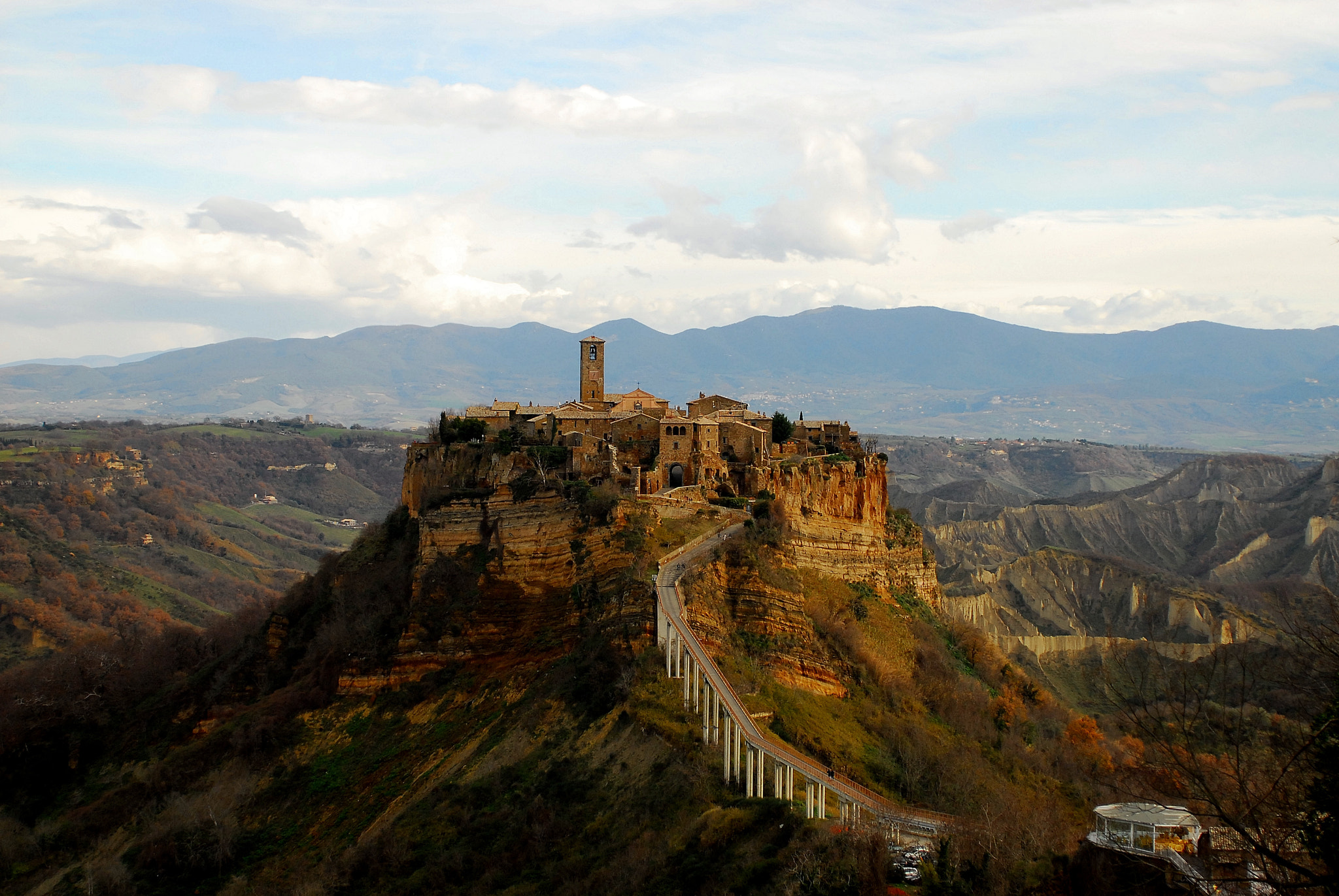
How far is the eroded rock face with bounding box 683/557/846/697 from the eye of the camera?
141 ft

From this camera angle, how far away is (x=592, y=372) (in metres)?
67.2

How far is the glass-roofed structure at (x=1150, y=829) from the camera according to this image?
73.4 feet

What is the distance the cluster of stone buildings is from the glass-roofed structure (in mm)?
30221

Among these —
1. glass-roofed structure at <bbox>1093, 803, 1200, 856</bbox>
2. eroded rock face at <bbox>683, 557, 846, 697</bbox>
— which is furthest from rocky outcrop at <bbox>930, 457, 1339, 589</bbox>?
glass-roofed structure at <bbox>1093, 803, 1200, 856</bbox>

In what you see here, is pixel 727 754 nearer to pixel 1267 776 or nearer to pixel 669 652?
pixel 669 652

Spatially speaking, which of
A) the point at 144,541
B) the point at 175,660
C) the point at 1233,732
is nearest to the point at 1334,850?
the point at 1233,732

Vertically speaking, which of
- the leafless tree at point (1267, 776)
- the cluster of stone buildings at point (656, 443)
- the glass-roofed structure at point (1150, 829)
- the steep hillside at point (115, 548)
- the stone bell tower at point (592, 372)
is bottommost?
the steep hillside at point (115, 548)

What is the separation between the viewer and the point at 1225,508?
161 metres

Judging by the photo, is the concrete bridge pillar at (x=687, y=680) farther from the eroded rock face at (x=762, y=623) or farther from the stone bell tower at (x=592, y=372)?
the stone bell tower at (x=592, y=372)

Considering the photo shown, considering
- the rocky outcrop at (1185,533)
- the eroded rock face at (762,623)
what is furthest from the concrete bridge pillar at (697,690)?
the rocky outcrop at (1185,533)

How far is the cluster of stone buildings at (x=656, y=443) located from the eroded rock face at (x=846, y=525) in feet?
7.04

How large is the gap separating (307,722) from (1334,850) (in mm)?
44360

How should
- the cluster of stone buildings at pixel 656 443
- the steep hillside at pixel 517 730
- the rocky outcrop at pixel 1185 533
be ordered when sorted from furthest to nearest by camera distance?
the rocky outcrop at pixel 1185 533 < the cluster of stone buildings at pixel 656 443 < the steep hillside at pixel 517 730

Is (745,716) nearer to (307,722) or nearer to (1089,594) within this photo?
(307,722)
